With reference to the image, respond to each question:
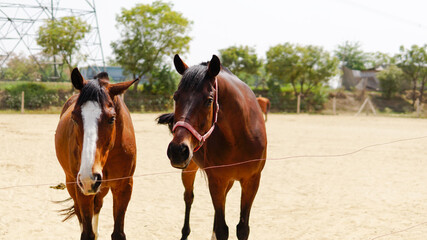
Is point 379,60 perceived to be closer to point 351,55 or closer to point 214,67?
point 351,55

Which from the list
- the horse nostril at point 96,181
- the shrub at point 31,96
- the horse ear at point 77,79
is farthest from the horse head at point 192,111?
the shrub at point 31,96

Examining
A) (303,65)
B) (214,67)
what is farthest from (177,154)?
(303,65)

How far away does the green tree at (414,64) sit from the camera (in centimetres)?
3488

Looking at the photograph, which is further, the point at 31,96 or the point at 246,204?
the point at 31,96

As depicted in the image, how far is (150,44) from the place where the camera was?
3122cm

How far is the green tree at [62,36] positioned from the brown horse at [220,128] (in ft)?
88.3

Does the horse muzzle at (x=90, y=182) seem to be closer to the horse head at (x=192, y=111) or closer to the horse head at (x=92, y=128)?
the horse head at (x=92, y=128)

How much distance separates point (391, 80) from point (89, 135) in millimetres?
40706

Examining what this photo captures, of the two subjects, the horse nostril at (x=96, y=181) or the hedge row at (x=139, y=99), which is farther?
the hedge row at (x=139, y=99)

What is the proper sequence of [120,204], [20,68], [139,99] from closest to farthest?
1. [120,204]
2. [139,99]
3. [20,68]

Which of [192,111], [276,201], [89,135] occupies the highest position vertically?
[192,111]

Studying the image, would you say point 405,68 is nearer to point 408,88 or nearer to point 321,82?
point 408,88

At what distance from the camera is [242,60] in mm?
40719

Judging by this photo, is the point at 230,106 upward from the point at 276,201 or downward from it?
upward
